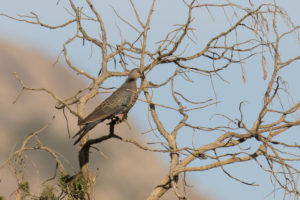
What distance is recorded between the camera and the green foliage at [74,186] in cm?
952

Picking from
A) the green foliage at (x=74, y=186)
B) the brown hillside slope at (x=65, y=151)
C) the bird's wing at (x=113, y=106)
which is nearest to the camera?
the green foliage at (x=74, y=186)

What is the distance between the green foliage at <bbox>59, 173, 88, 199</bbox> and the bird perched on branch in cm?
74

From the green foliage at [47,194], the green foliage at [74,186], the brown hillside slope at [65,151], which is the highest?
the brown hillside slope at [65,151]

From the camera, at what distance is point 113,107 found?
34.7 ft

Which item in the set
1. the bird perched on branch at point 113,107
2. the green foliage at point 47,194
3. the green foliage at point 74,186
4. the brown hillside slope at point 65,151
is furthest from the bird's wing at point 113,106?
the brown hillside slope at point 65,151

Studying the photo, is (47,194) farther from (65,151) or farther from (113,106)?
(65,151)

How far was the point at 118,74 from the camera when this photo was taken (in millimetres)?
10688

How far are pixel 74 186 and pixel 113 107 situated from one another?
1.75m

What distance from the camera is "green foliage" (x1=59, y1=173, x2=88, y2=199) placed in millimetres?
9516

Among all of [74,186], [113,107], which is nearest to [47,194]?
[74,186]

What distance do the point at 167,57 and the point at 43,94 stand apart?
138 ft

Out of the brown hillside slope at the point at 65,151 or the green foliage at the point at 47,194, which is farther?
the brown hillside slope at the point at 65,151

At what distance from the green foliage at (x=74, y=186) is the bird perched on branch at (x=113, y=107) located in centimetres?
74

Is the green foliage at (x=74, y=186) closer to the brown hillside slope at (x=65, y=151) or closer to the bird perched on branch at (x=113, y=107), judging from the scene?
the bird perched on branch at (x=113, y=107)
